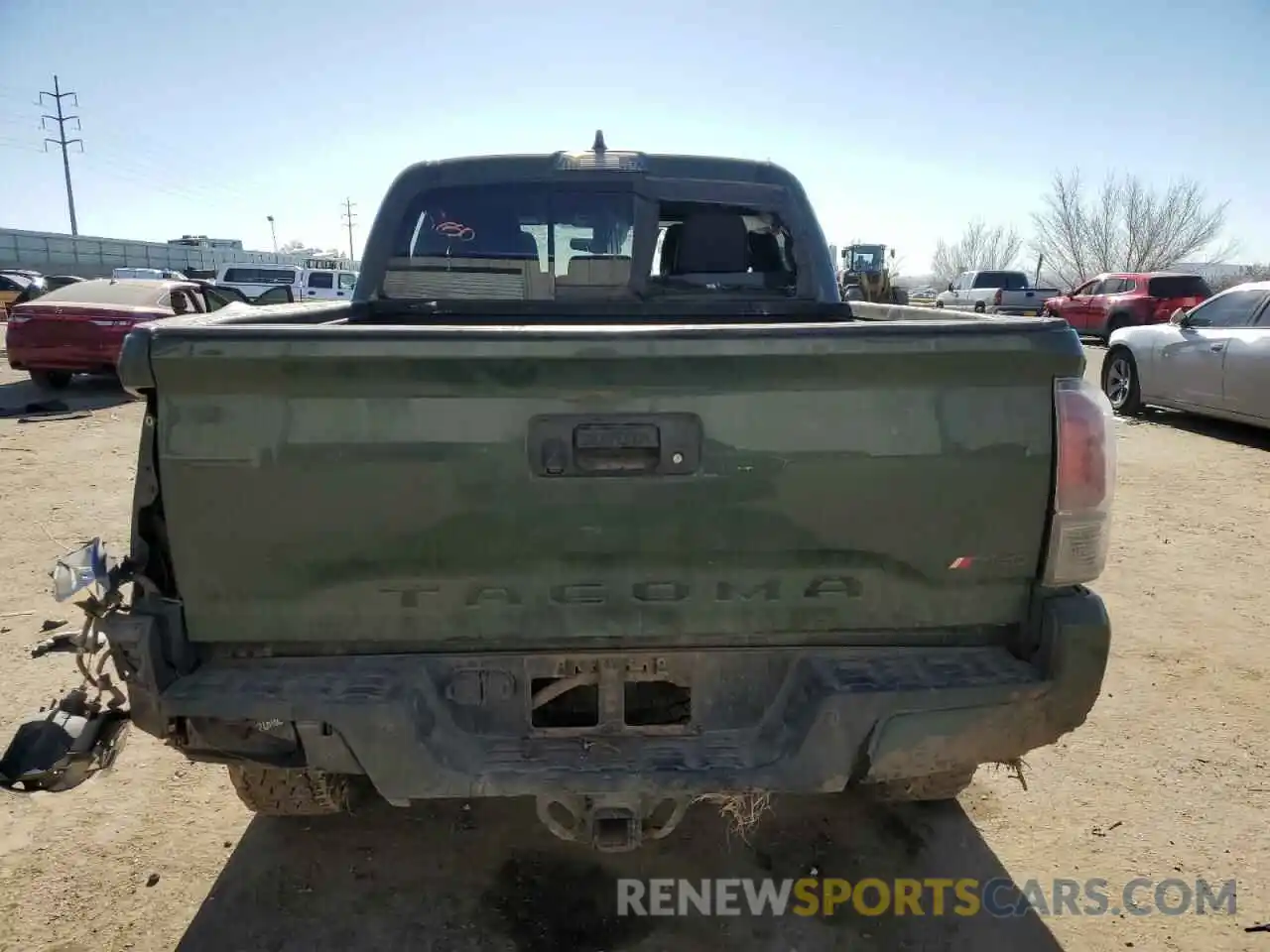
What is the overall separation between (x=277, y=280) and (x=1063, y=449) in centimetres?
2804

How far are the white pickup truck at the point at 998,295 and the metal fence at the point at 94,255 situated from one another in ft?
137

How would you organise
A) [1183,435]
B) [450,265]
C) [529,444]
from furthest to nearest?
[1183,435] → [450,265] → [529,444]

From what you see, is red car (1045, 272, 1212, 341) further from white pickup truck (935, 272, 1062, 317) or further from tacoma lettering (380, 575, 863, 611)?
tacoma lettering (380, 575, 863, 611)

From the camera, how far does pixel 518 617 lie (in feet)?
A: 6.60

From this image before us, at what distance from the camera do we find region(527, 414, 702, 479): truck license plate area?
1933mm

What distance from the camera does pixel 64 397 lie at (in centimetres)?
1208

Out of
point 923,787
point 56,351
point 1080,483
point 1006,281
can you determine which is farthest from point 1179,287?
point 56,351

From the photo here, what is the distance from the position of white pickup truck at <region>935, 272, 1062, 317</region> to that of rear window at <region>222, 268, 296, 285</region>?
20625 millimetres

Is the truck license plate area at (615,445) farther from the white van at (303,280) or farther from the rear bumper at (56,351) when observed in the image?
the white van at (303,280)

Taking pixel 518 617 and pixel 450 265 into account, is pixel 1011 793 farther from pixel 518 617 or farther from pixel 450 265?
pixel 450 265

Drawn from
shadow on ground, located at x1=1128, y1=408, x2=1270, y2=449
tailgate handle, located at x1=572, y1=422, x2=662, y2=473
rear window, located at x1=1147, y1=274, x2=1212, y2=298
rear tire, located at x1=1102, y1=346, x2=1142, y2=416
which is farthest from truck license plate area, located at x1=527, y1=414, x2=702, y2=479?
rear window, located at x1=1147, y1=274, x2=1212, y2=298

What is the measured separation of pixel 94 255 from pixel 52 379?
55.3m

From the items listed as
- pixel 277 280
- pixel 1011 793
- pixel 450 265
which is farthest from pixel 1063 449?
pixel 277 280

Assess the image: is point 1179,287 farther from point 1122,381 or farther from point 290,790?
point 290,790
